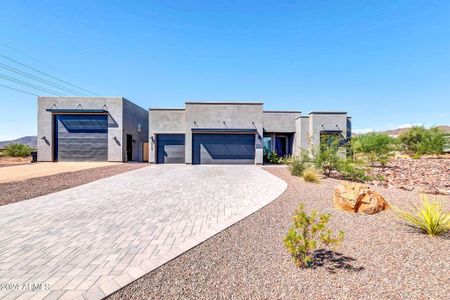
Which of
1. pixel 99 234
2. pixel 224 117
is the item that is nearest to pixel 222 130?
pixel 224 117

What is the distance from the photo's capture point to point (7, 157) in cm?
2116

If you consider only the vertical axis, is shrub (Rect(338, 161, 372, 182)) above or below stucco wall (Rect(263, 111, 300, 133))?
below

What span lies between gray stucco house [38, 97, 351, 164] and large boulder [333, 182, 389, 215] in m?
12.5

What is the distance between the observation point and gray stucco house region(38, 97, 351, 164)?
17719 mm

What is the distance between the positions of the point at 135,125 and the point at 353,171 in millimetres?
21399

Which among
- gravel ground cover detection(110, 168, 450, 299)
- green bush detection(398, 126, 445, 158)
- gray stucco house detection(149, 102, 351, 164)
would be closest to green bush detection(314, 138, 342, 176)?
gravel ground cover detection(110, 168, 450, 299)

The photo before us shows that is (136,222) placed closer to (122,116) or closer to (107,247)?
(107,247)

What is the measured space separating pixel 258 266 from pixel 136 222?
306cm

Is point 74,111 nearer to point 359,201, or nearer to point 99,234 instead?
point 99,234

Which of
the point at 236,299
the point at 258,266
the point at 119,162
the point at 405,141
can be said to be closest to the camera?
the point at 236,299

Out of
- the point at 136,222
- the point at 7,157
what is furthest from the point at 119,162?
the point at 136,222

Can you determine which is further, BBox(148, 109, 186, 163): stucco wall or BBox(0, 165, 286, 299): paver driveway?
BBox(148, 109, 186, 163): stucco wall

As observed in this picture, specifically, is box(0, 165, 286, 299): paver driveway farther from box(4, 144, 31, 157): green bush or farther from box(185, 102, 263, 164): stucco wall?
box(4, 144, 31, 157): green bush

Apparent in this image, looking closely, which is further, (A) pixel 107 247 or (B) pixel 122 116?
(B) pixel 122 116
